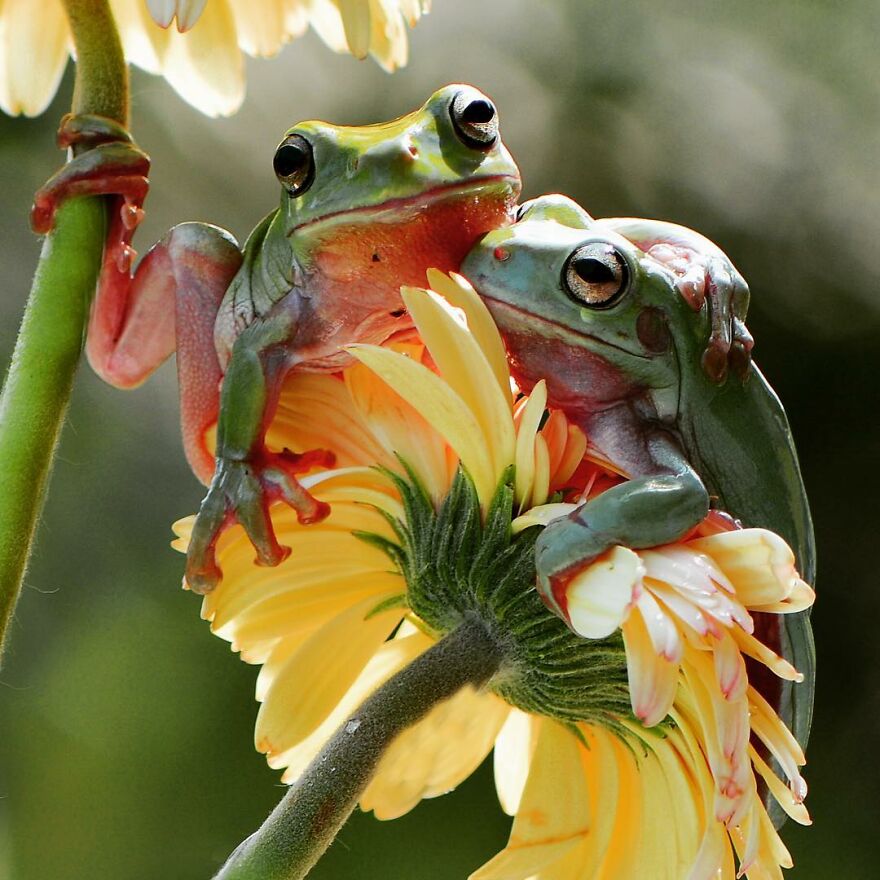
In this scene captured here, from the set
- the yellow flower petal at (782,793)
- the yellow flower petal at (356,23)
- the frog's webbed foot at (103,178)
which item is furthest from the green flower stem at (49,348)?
the yellow flower petal at (782,793)

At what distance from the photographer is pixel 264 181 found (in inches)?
137

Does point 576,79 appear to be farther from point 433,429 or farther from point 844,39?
point 433,429

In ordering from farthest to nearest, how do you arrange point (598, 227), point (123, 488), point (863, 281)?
point (863, 281)
point (123, 488)
point (598, 227)

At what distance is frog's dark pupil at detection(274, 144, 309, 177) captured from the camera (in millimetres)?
644

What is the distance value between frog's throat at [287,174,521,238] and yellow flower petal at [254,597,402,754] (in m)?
0.25

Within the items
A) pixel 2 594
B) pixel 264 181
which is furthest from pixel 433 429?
pixel 264 181

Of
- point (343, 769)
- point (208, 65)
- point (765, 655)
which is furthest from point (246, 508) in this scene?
point (208, 65)

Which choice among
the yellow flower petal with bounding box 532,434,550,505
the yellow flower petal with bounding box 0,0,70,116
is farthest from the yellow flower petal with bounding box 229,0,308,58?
the yellow flower petal with bounding box 532,434,550,505

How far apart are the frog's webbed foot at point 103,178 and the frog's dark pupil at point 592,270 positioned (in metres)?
0.20

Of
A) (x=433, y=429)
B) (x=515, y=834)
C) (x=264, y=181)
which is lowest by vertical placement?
(x=264, y=181)

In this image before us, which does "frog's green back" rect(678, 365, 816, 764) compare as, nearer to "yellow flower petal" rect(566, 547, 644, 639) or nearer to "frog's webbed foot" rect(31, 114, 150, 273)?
"yellow flower petal" rect(566, 547, 644, 639)

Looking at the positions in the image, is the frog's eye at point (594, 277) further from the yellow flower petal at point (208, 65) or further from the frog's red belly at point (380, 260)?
the yellow flower petal at point (208, 65)

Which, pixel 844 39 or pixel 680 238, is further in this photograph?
pixel 844 39

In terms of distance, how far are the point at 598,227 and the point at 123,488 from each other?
89.2 inches
